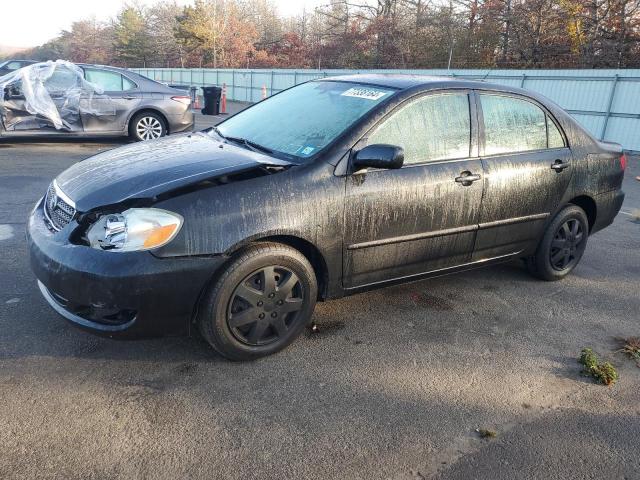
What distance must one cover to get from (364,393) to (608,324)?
2097 millimetres

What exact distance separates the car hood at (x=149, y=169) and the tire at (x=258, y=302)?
0.52 meters

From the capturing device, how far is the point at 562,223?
4.29 metres

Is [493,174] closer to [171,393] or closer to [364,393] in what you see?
[364,393]

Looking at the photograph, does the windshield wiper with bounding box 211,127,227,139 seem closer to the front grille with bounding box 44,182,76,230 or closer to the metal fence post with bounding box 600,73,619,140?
the front grille with bounding box 44,182,76,230

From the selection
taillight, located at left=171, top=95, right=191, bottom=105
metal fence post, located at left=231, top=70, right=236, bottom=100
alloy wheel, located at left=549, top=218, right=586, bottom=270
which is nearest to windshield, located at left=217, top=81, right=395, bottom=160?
alloy wheel, located at left=549, top=218, right=586, bottom=270

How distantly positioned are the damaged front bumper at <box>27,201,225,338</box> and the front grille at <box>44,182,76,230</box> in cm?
10

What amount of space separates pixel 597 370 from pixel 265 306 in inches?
78.1

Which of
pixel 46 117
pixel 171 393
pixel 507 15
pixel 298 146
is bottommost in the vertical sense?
pixel 171 393

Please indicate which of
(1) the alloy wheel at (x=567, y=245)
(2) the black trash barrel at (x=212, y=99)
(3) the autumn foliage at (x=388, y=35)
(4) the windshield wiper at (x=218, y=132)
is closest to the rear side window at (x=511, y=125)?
(1) the alloy wheel at (x=567, y=245)

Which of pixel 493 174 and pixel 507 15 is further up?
pixel 507 15

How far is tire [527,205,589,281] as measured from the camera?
14.0 feet

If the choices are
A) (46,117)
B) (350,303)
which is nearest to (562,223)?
(350,303)

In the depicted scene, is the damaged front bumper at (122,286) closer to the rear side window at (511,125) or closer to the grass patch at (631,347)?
the rear side window at (511,125)

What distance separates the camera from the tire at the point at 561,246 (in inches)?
168
